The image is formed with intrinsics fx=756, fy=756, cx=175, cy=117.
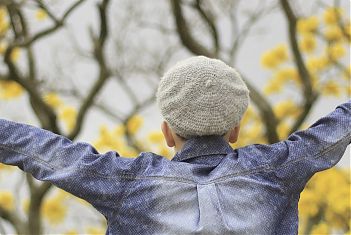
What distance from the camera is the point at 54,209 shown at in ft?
34.3

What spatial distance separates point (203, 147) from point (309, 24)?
6.80 m

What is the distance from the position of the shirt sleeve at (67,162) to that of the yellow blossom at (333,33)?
22.2 ft

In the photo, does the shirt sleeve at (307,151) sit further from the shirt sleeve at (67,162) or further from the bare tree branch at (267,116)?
A: the bare tree branch at (267,116)

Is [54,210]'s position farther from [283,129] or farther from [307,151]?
[307,151]

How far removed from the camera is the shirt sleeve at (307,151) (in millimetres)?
1510

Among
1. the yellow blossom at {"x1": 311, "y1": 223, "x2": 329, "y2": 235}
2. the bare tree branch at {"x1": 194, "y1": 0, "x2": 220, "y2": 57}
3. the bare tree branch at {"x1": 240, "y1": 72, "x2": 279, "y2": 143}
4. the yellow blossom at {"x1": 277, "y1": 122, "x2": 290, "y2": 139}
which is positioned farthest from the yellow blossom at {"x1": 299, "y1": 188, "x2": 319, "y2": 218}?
the bare tree branch at {"x1": 194, "y1": 0, "x2": 220, "y2": 57}

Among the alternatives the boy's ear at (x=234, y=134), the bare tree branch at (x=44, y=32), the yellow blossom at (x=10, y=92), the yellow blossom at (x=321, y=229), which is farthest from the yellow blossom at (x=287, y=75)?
the boy's ear at (x=234, y=134)

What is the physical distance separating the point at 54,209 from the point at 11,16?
179 inches

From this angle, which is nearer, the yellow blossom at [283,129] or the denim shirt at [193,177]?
the denim shirt at [193,177]

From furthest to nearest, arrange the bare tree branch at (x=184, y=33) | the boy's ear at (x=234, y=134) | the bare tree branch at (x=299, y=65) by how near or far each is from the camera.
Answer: the bare tree branch at (x=299, y=65) → the bare tree branch at (x=184, y=33) → the boy's ear at (x=234, y=134)

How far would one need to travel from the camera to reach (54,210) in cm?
1045

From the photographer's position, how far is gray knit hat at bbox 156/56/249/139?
1528 millimetres

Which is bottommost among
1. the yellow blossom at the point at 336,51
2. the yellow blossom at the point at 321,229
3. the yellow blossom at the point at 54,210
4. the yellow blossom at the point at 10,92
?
the yellow blossom at the point at 54,210

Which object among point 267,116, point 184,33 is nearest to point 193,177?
point 184,33
